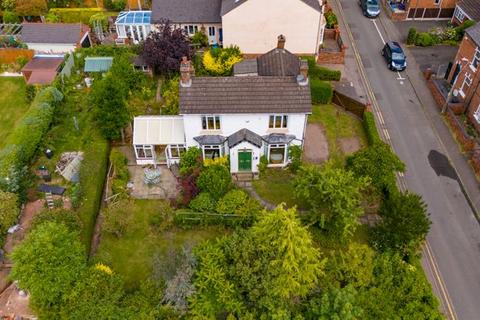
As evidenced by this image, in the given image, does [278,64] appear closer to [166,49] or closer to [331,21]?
[166,49]

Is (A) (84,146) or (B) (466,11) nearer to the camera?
(A) (84,146)

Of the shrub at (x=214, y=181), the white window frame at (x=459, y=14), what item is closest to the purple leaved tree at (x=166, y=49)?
the shrub at (x=214, y=181)

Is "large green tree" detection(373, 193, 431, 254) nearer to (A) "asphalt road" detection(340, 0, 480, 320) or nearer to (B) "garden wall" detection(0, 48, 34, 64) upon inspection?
(A) "asphalt road" detection(340, 0, 480, 320)

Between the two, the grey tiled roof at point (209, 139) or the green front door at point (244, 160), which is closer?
the grey tiled roof at point (209, 139)

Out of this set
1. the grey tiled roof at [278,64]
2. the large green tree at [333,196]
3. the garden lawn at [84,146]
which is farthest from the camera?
the grey tiled roof at [278,64]

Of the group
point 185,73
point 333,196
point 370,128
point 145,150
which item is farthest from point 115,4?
point 333,196

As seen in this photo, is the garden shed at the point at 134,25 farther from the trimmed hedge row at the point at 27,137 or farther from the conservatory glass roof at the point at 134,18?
the trimmed hedge row at the point at 27,137

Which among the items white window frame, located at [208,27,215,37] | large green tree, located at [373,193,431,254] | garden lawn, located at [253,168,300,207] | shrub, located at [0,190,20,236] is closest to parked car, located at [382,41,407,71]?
white window frame, located at [208,27,215,37]
